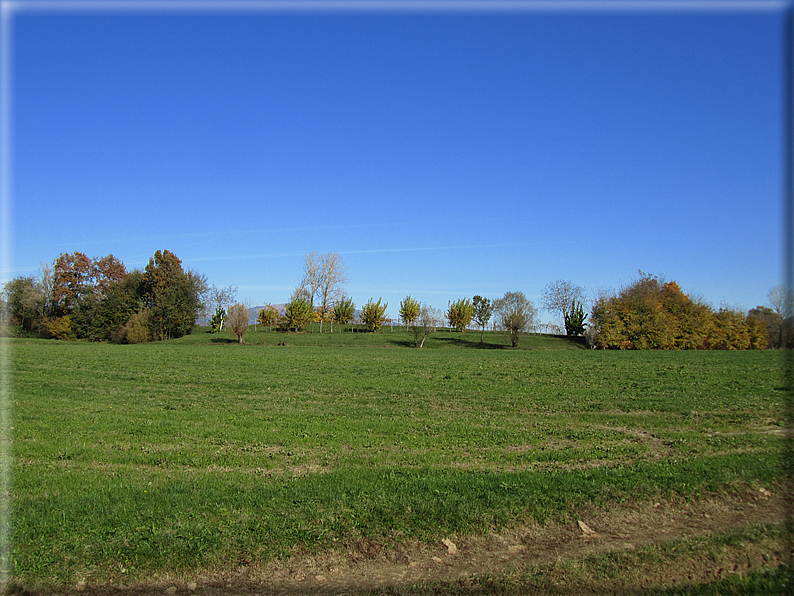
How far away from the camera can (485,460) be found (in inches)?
348

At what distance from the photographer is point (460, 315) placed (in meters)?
88.4

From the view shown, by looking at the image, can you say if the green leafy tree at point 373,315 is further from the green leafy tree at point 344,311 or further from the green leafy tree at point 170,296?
the green leafy tree at point 170,296

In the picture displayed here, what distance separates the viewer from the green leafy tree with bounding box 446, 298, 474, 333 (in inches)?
3479

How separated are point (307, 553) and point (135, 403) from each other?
38.2 ft

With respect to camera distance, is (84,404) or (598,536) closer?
(598,536)

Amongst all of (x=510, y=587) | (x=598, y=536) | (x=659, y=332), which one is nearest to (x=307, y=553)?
(x=510, y=587)

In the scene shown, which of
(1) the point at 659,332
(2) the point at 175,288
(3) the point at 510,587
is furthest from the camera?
(2) the point at 175,288

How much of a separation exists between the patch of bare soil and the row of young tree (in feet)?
239

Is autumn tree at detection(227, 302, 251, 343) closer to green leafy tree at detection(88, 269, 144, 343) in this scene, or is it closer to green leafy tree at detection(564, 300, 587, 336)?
green leafy tree at detection(88, 269, 144, 343)

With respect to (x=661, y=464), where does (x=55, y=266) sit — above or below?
above

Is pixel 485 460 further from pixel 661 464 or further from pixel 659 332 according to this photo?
pixel 659 332

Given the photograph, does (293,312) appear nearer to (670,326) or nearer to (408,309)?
(408,309)

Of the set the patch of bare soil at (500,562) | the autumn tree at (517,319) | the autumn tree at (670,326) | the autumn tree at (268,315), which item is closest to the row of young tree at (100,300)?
the autumn tree at (268,315)

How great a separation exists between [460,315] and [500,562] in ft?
274
